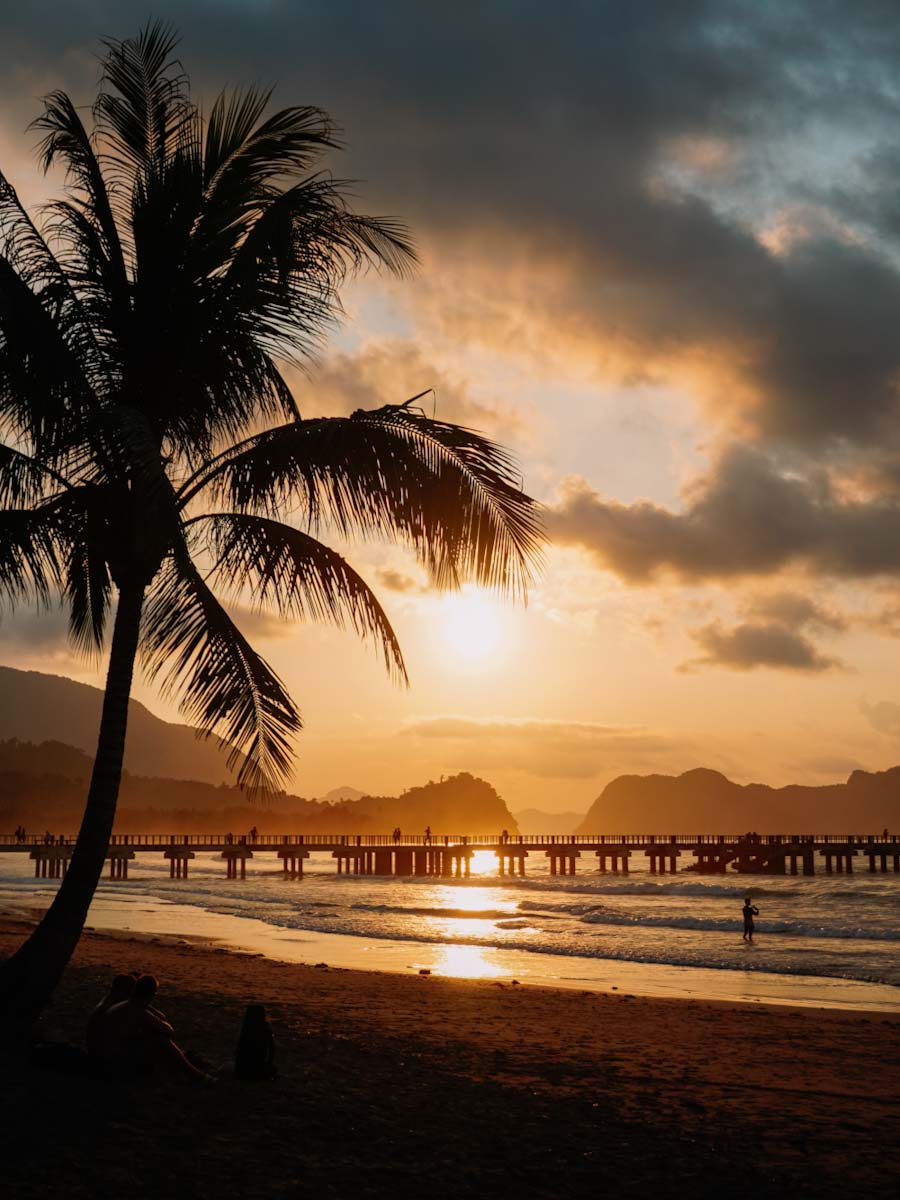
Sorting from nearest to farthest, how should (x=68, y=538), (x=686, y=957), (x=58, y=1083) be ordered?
(x=58, y=1083), (x=68, y=538), (x=686, y=957)

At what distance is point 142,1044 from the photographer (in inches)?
336

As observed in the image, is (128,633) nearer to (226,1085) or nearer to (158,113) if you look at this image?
(226,1085)

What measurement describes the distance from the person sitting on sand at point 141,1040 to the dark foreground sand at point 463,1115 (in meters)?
0.23

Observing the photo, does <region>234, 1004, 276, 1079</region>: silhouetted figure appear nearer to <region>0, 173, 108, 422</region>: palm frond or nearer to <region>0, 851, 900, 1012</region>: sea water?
<region>0, 173, 108, 422</region>: palm frond

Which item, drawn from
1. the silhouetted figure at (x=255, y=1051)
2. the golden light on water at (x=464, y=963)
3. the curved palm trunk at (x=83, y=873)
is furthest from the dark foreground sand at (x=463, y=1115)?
the golden light on water at (x=464, y=963)

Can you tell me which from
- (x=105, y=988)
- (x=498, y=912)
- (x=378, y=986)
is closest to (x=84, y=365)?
(x=105, y=988)

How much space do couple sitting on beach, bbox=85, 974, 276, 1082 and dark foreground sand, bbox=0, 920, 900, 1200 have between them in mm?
216

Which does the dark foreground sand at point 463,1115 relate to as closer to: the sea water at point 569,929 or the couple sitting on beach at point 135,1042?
the couple sitting on beach at point 135,1042

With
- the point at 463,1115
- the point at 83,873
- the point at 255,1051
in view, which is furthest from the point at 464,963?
the point at 463,1115

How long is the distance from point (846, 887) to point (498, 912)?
106 ft

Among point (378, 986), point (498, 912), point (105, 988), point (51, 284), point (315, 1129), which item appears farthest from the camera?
point (498, 912)

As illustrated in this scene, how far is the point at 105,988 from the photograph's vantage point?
14141mm

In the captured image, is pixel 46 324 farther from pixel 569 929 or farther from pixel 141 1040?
pixel 569 929

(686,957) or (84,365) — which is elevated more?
(84,365)
